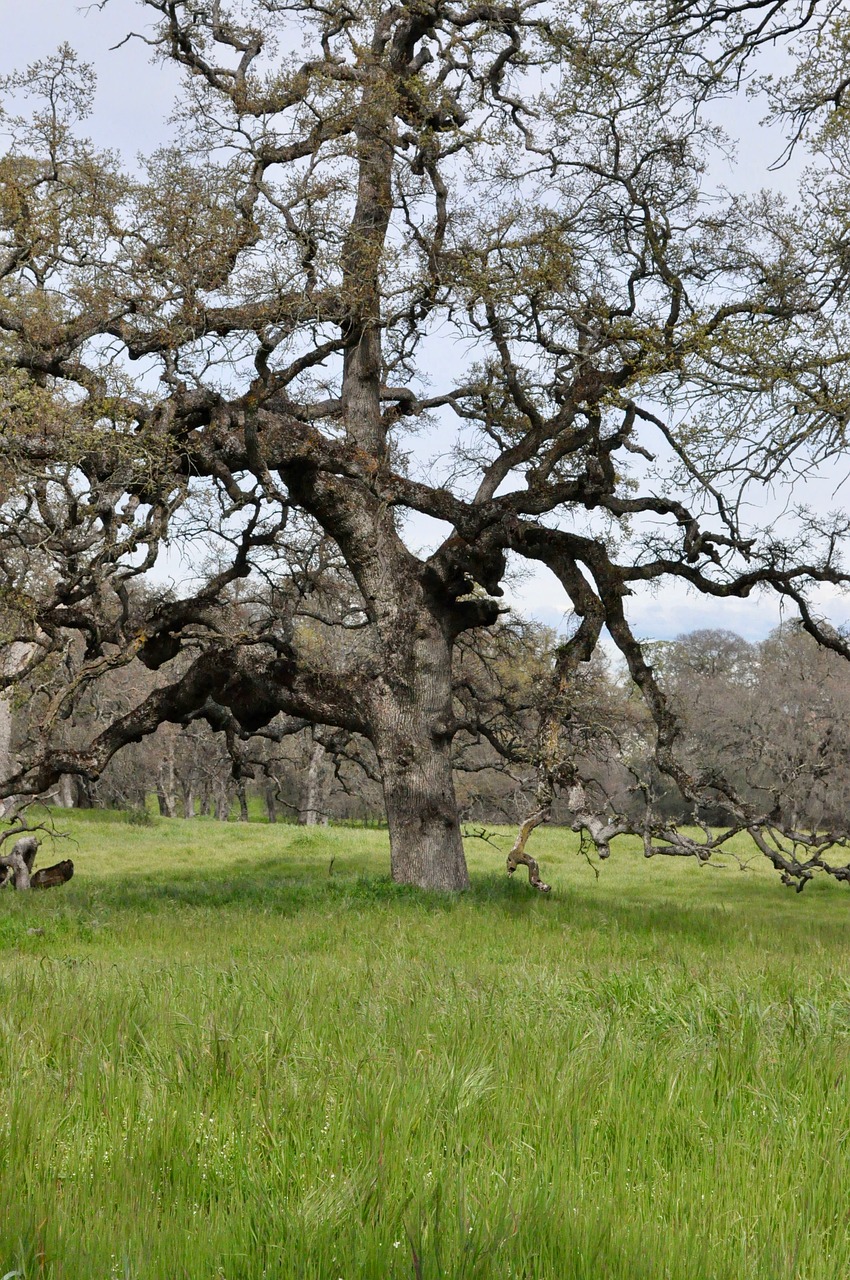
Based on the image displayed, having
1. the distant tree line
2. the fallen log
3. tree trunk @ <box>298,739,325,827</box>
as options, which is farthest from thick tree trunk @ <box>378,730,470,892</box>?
tree trunk @ <box>298,739,325,827</box>

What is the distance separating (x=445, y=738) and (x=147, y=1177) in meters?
12.3

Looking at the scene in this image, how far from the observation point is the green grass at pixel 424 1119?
2820 millimetres

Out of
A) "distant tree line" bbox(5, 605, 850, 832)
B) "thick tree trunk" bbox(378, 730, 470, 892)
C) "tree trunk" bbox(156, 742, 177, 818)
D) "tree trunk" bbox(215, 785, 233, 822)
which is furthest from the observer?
"tree trunk" bbox(215, 785, 233, 822)

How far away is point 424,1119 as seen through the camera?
12.4 ft

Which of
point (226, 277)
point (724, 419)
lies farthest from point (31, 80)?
point (724, 419)

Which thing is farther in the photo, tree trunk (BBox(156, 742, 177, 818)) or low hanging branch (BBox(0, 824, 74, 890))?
tree trunk (BBox(156, 742, 177, 818))

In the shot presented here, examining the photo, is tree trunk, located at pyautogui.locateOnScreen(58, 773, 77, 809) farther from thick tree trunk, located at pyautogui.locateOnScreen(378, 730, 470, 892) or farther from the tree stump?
thick tree trunk, located at pyautogui.locateOnScreen(378, 730, 470, 892)

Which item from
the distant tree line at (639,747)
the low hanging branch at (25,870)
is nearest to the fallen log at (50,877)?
the low hanging branch at (25,870)

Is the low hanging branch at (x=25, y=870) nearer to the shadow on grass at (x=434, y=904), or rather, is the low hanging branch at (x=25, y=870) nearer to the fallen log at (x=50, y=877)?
the fallen log at (x=50, y=877)

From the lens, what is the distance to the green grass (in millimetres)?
2820

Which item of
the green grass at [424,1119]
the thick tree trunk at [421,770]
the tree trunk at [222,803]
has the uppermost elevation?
the thick tree trunk at [421,770]

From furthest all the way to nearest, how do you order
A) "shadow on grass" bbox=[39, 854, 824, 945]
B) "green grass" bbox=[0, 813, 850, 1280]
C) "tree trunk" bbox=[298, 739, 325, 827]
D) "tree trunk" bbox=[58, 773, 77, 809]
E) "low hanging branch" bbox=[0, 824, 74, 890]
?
1. "tree trunk" bbox=[58, 773, 77, 809]
2. "tree trunk" bbox=[298, 739, 325, 827]
3. "low hanging branch" bbox=[0, 824, 74, 890]
4. "shadow on grass" bbox=[39, 854, 824, 945]
5. "green grass" bbox=[0, 813, 850, 1280]

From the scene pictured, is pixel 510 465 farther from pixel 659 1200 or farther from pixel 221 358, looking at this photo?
pixel 659 1200

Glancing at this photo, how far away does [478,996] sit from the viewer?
20.1ft
